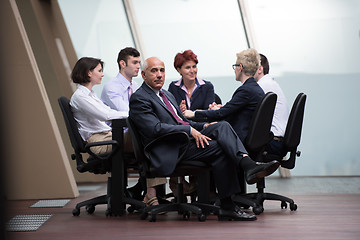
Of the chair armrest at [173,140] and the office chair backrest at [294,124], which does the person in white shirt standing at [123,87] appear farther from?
the office chair backrest at [294,124]

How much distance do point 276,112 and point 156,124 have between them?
54.7 inches

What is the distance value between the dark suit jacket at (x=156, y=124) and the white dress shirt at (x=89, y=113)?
415 millimetres

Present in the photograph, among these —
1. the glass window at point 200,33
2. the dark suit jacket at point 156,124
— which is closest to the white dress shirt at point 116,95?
the dark suit jacket at point 156,124

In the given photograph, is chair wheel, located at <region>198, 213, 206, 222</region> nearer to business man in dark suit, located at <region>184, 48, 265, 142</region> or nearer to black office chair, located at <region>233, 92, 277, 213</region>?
black office chair, located at <region>233, 92, 277, 213</region>

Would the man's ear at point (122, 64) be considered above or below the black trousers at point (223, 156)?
above

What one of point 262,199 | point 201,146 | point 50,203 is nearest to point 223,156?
point 201,146

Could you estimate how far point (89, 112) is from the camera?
388 centimetres

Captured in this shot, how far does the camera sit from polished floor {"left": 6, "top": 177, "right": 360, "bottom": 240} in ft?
9.47

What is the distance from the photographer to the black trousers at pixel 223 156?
3.34m

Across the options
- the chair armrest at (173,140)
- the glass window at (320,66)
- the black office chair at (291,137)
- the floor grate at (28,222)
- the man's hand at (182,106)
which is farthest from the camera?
the glass window at (320,66)

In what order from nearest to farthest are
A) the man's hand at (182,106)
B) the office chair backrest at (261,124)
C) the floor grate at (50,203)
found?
1. the office chair backrest at (261,124)
2. the man's hand at (182,106)
3. the floor grate at (50,203)

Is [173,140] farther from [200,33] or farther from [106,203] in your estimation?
[200,33]

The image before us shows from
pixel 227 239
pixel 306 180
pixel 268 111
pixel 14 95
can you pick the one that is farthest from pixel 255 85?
pixel 306 180

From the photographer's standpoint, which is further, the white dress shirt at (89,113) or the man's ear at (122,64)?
the man's ear at (122,64)
